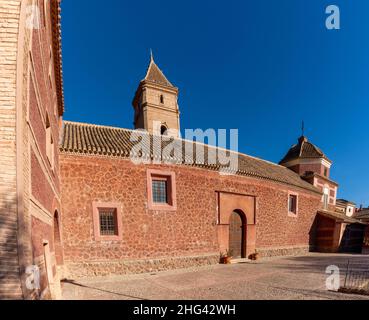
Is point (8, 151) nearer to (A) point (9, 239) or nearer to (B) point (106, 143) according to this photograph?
(A) point (9, 239)

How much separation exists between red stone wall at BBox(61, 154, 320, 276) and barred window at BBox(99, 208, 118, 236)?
41 cm

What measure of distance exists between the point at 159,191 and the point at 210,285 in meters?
4.99

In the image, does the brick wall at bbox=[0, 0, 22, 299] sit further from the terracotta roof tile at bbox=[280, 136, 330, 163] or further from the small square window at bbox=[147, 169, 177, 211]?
the terracotta roof tile at bbox=[280, 136, 330, 163]

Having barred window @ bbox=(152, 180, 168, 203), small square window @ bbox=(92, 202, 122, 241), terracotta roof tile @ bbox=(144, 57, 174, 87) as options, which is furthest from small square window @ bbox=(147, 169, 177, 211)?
terracotta roof tile @ bbox=(144, 57, 174, 87)

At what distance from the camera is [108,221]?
974cm

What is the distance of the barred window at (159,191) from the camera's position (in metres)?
11.0

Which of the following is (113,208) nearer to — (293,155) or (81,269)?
(81,269)

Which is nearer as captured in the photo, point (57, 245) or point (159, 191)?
point (57, 245)

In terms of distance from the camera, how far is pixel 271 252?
1504cm

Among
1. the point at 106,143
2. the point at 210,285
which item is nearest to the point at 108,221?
the point at 106,143

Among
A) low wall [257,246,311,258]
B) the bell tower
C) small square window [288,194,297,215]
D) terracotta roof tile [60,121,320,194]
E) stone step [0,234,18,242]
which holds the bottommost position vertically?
low wall [257,246,311,258]

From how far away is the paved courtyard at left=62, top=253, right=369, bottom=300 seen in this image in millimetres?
6711

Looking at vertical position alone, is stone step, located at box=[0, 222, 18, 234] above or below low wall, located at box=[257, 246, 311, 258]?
above
